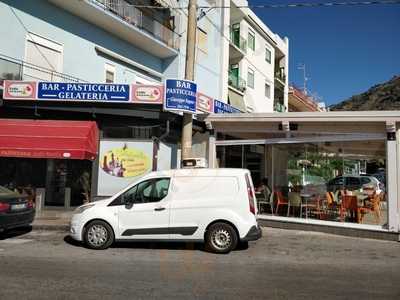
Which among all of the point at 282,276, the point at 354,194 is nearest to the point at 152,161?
the point at 354,194

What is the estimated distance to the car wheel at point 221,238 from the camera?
403 inches

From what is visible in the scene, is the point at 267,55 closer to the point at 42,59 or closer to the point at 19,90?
the point at 42,59

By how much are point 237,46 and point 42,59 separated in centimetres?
1698

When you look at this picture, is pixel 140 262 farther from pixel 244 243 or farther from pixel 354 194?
pixel 354 194

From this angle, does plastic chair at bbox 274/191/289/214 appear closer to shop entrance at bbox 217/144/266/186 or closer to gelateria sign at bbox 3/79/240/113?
shop entrance at bbox 217/144/266/186

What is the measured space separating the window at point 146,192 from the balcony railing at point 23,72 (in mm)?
8137

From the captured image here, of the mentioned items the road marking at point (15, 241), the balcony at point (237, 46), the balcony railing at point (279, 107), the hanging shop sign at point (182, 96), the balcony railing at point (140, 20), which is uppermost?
the balcony at point (237, 46)

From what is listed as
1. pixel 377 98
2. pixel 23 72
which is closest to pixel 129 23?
pixel 23 72

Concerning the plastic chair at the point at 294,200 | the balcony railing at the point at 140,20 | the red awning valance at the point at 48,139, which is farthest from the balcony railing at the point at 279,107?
the red awning valance at the point at 48,139

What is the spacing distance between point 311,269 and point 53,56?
14.7 meters

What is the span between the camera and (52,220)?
15.0 metres

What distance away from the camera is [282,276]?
26.5 ft

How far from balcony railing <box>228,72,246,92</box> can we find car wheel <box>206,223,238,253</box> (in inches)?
897

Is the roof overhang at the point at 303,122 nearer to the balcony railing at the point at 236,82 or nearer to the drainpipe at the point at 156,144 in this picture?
the drainpipe at the point at 156,144
